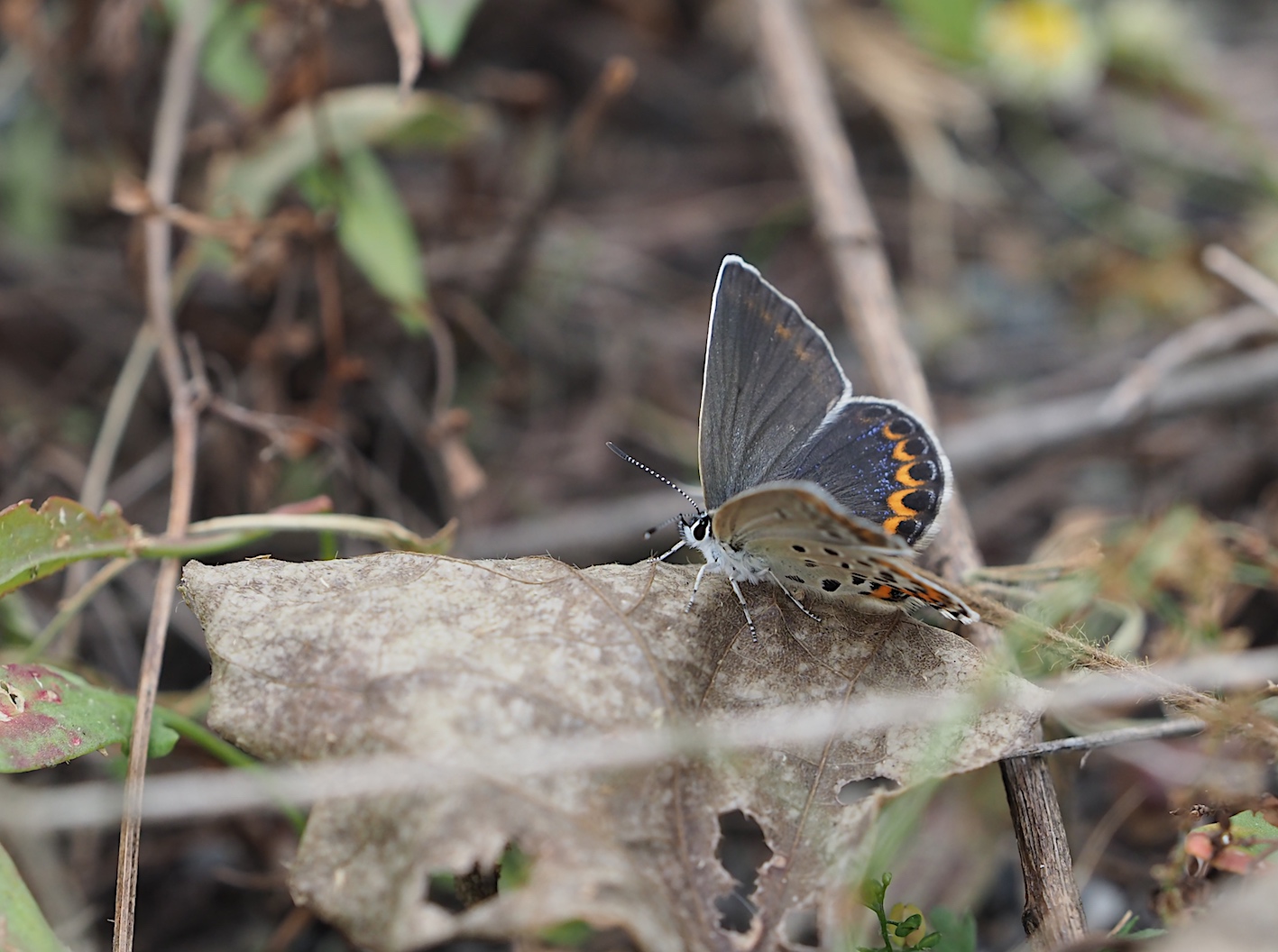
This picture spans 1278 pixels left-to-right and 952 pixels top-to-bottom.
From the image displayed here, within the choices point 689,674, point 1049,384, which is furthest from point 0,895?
point 1049,384

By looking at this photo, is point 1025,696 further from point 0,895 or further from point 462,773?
point 0,895

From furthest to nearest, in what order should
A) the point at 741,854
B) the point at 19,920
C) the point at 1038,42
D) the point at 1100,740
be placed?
the point at 1038,42
the point at 741,854
the point at 1100,740
the point at 19,920

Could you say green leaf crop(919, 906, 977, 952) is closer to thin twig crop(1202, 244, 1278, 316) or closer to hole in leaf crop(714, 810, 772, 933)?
hole in leaf crop(714, 810, 772, 933)

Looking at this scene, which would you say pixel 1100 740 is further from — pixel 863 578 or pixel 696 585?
pixel 696 585

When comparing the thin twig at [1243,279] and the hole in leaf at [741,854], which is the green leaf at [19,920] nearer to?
the hole in leaf at [741,854]

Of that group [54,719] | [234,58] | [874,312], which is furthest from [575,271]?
[54,719]

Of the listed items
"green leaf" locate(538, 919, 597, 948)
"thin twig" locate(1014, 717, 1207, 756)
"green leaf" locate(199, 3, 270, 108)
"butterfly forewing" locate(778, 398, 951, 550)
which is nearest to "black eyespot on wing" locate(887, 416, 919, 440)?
"butterfly forewing" locate(778, 398, 951, 550)
